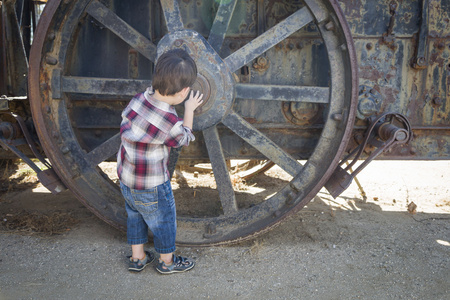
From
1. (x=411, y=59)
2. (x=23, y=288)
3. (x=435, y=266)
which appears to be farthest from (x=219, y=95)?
(x=435, y=266)

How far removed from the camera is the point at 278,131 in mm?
2791

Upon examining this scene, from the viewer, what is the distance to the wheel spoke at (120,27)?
2.40 meters

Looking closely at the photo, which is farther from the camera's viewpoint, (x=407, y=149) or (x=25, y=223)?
(x=25, y=223)

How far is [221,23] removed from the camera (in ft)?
7.86

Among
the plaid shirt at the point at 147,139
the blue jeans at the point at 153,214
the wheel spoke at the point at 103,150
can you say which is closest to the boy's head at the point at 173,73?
the plaid shirt at the point at 147,139

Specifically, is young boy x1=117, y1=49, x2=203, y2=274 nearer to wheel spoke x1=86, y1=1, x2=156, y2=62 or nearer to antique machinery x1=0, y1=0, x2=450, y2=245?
antique machinery x1=0, y1=0, x2=450, y2=245

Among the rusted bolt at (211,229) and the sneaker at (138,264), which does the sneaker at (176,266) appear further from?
the rusted bolt at (211,229)

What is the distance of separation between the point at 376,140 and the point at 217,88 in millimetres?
1090

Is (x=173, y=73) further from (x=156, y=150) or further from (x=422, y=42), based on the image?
(x=422, y=42)

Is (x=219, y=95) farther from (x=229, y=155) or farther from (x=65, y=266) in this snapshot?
(x=65, y=266)

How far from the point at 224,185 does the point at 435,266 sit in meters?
1.41

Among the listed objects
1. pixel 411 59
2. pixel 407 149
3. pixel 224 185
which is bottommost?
pixel 224 185

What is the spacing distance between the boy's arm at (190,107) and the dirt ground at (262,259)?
2.97 feet

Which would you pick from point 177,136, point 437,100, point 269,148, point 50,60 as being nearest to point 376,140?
point 437,100
